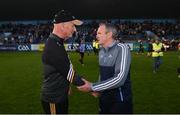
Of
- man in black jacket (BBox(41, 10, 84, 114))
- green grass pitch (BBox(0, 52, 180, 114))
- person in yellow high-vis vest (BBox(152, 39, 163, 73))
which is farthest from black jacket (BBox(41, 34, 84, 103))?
person in yellow high-vis vest (BBox(152, 39, 163, 73))

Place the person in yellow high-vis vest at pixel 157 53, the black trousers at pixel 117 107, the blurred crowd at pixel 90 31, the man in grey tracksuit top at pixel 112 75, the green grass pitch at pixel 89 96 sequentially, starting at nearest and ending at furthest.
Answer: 1. the man in grey tracksuit top at pixel 112 75
2. the black trousers at pixel 117 107
3. the green grass pitch at pixel 89 96
4. the person in yellow high-vis vest at pixel 157 53
5. the blurred crowd at pixel 90 31

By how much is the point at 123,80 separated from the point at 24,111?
262 inches

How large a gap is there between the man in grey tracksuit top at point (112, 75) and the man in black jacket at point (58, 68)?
285 mm

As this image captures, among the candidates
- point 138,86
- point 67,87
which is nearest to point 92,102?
point 138,86

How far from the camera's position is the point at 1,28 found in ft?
210

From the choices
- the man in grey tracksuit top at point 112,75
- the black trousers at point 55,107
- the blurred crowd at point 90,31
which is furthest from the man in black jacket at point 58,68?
the blurred crowd at point 90,31

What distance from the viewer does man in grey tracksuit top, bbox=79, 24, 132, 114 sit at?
5773 mm

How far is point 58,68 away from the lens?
5586 mm

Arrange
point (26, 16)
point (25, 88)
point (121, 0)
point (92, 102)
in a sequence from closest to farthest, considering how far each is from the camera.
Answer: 1. point (92, 102)
2. point (25, 88)
3. point (121, 0)
4. point (26, 16)

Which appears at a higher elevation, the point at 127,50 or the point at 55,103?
the point at 127,50

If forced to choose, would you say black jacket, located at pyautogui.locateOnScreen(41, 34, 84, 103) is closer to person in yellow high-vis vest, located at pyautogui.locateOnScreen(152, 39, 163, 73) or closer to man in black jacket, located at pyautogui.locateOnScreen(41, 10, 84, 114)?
man in black jacket, located at pyautogui.locateOnScreen(41, 10, 84, 114)

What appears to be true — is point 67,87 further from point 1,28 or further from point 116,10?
point 1,28

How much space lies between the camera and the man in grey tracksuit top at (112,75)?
18.9 ft

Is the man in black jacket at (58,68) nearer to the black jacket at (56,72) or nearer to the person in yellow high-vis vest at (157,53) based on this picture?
the black jacket at (56,72)
